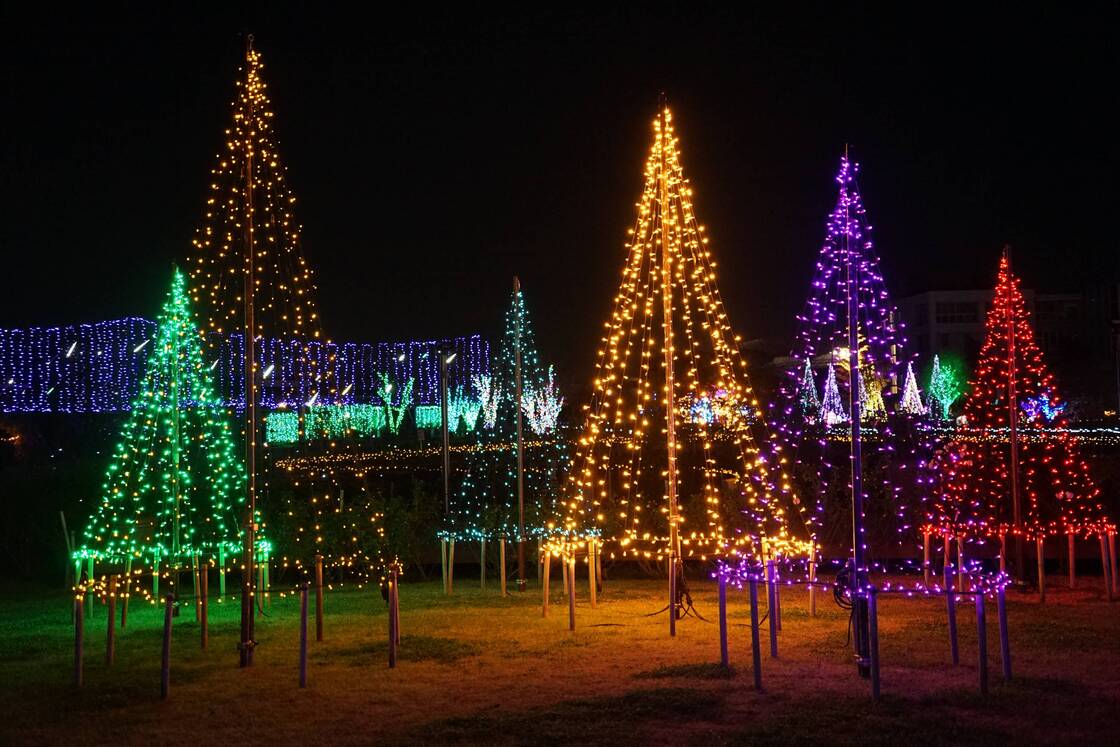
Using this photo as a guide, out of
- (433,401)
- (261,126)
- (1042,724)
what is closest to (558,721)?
(1042,724)

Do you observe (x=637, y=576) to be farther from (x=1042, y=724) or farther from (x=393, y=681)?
(x=1042, y=724)

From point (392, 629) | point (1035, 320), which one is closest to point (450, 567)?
point (392, 629)

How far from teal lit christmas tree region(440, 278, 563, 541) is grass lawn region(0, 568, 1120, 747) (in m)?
3.85

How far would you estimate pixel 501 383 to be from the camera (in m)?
37.7

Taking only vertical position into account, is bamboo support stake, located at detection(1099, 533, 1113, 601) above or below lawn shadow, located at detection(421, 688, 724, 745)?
above

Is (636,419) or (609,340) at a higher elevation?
(609,340)

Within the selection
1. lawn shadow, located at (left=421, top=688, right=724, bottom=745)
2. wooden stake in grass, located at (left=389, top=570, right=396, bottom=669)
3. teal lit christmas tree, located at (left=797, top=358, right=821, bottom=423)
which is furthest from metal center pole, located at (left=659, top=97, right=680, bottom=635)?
teal lit christmas tree, located at (left=797, top=358, right=821, bottom=423)

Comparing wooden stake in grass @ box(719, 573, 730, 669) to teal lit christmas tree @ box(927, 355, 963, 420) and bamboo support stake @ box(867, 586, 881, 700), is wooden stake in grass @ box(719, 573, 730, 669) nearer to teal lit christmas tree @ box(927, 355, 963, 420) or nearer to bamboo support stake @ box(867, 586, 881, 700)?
bamboo support stake @ box(867, 586, 881, 700)

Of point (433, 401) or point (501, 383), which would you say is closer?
point (501, 383)

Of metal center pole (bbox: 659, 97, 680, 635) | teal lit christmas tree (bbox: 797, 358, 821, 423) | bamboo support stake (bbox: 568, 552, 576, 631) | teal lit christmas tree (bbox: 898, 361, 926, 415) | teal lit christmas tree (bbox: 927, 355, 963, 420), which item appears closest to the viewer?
metal center pole (bbox: 659, 97, 680, 635)

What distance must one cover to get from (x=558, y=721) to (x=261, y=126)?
6958 mm

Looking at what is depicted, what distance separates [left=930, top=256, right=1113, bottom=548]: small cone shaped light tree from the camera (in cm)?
1670

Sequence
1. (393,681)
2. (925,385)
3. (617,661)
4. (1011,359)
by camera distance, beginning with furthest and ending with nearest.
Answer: (925,385), (1011,359), (617,661), (393,681)

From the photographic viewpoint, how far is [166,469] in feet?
53.3
